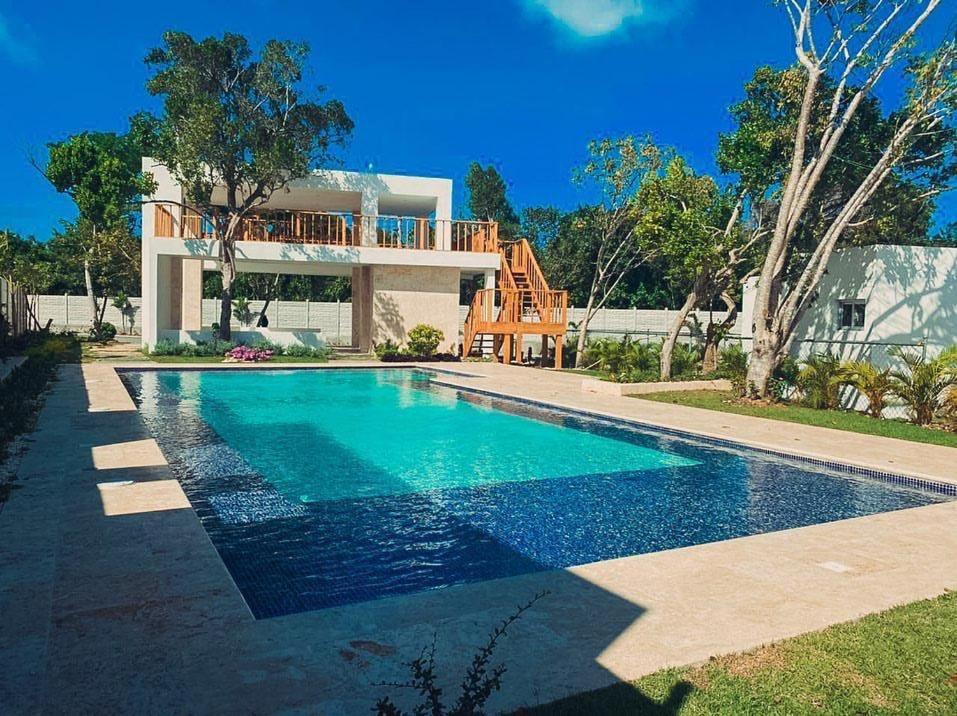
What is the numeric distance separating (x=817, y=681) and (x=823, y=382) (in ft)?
36.6

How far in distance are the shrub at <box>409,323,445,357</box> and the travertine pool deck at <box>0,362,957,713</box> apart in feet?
51.6

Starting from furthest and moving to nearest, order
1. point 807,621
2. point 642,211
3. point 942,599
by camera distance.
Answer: point 642,211
point 942,599
point 807,621

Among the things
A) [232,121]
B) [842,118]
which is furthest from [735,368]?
[232,121]

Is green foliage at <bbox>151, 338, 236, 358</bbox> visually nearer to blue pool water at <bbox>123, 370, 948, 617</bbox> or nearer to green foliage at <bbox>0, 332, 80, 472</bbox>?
green foliage at <bbox>0, 332, 80, 472</bbox>

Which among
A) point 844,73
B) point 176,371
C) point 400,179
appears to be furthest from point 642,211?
point 176,371

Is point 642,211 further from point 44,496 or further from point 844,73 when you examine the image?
point 44,496

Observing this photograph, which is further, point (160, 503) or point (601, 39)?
point (601, 39)

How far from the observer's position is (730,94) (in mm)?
18062

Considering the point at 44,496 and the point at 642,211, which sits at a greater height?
the point at 642,211

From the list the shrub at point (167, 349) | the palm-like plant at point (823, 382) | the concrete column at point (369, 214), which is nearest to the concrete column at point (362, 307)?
the concrete column at point (369, 214)

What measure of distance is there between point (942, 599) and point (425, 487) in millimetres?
4645

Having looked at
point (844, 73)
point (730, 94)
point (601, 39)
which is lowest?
point (844, 73)

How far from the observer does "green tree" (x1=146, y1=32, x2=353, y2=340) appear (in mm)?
19781

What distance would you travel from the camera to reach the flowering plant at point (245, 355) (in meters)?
20.1
